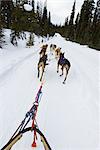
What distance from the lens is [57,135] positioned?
5781 millimetres

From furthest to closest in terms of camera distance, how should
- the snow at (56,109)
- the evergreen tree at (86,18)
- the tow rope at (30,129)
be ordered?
the evergreen tree at (86,18), the snow at (56,109), the tow rope at (30,129)

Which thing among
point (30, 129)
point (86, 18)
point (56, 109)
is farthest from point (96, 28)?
point (30, 129)

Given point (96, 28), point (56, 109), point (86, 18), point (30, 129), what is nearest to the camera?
point (30, 129)

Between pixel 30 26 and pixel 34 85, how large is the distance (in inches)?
1691

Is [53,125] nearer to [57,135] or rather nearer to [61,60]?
[57,135]

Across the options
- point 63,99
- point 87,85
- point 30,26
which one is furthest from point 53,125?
point 30,26

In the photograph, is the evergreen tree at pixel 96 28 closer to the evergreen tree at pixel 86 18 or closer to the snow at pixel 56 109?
the evergreen tree at pixel 86 18

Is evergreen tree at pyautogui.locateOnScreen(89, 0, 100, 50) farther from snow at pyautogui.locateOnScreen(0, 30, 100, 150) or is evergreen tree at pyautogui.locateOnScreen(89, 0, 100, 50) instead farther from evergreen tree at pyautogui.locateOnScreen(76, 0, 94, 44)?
snow at pyautogui.locateOnScreen(0, 30, 100, 150)

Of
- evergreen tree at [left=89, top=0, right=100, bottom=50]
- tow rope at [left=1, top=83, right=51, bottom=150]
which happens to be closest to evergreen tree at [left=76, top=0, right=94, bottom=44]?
evergreen tree at [left=89, top=0, right=100, bottom=50]

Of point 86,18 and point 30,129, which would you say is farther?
point 86,18

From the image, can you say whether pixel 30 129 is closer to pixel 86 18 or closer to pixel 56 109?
pixel 56 109

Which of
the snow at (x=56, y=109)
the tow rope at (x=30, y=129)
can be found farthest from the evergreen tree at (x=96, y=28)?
the tow rope at (x=30, y=129)

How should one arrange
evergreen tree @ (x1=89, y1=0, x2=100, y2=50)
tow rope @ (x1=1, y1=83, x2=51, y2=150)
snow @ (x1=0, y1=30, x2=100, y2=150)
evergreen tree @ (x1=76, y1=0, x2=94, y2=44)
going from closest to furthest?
tow rope @ (x1=1, y1=83, x2=51, y2=150), snow @ (x1=0, y1=30, x2=100, y2=150), evergreen tree @ (x1=89, y1=0, x2=100, y2=50), evergreen tree @ (x1=76, y1=0, x2=94, y2=44)

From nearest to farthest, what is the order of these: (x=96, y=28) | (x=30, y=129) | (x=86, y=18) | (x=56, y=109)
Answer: (x=30, y=129), (x=56, y=109), (x=96, y=28), (x=86, y=18)
